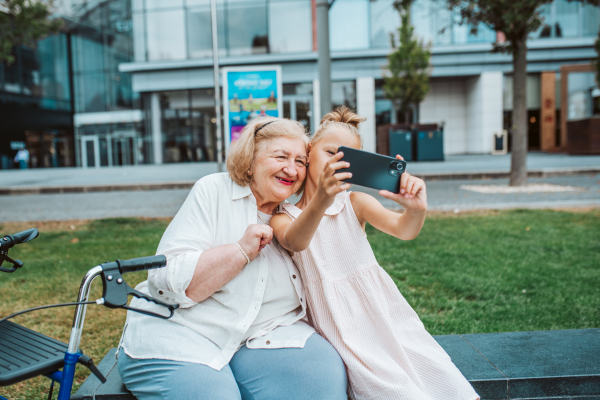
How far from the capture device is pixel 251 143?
1.93 metres

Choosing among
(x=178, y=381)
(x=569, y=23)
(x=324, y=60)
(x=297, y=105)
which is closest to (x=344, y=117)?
(x=178, y=381)


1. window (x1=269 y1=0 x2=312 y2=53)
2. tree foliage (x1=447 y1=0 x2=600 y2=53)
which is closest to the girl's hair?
tree foliage (x1=447 y1=0 x2=600 y2=53)

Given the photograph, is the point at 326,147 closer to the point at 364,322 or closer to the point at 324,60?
the point at 364,322

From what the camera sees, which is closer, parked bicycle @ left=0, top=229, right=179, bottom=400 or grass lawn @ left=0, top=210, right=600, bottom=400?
parked bicycle @ left=0, top=229, right=179, bottom=400

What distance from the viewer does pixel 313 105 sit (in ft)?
84.1

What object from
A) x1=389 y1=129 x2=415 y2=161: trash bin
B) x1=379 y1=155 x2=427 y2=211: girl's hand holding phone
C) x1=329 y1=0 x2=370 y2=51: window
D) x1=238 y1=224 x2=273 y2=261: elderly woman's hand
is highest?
x1=329 y1=0 x2=370 y2=51: window

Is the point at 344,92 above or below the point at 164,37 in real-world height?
below

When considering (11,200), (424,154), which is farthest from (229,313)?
(424,154)

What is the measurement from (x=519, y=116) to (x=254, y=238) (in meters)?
10.2

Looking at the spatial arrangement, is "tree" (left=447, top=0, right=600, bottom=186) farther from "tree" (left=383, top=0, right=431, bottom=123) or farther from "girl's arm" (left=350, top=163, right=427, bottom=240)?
"tree" (left=383, top=0, right=431, bottom=123)

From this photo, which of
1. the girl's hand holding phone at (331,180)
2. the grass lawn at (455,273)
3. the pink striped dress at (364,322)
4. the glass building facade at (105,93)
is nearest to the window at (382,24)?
the glass building facade at (105,93)

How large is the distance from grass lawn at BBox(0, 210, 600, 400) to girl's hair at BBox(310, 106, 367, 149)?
5.73 feet

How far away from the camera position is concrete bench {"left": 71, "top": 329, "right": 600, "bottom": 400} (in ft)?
7.04

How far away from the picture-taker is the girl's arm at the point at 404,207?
1.66 m
